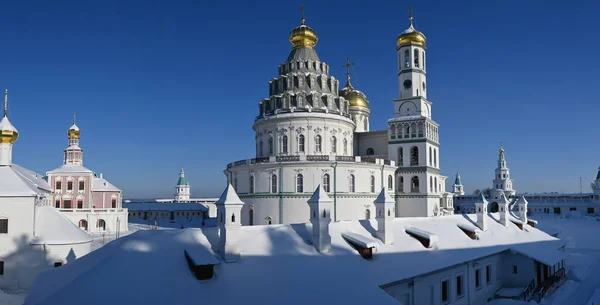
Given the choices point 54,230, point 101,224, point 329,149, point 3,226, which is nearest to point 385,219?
point 54,230

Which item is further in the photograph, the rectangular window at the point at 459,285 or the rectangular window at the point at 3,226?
the rectangular window at the point at 3,226

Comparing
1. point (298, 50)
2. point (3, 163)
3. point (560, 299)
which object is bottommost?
point (560, 299)

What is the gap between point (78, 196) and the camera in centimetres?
5675

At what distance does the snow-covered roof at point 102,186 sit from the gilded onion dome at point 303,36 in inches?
1277

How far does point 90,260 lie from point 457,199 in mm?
102774

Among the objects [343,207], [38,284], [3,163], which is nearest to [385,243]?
[38,284]

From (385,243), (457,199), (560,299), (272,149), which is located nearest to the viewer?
(385,243)

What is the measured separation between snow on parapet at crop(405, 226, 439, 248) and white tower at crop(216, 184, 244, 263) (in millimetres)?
11239

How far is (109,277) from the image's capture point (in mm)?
14750

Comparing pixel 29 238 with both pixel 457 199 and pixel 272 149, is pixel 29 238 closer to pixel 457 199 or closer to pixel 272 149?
pixel 272 149

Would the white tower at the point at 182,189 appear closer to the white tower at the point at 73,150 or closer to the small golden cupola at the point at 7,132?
the white tower at the point at 73,150

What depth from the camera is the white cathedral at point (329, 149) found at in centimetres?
4291

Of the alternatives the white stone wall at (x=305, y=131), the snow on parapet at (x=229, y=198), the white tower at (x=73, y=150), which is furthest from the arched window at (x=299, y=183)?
the white tower at (x=73, y=150)

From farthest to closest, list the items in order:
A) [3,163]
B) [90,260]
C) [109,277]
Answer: [3,163] < [90,260] < [109,277]
